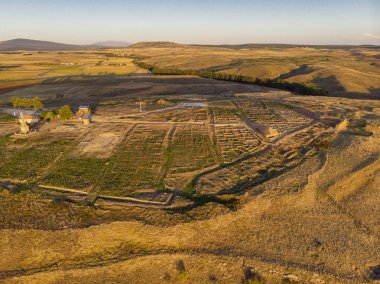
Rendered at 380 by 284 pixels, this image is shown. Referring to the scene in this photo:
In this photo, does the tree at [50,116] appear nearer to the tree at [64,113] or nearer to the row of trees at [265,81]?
the tree at [64,113]

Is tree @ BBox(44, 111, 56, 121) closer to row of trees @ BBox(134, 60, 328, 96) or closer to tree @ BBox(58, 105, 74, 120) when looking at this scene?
tree @ BBox(58, 105, 74, 120)

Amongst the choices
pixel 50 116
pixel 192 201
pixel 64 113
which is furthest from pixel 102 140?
pixel 192 201

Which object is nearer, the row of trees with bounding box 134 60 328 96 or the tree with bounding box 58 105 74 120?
the tree with bounding box 58 105 74 120

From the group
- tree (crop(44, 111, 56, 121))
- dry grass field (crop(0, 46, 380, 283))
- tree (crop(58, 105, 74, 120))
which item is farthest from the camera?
tree (crop(44, 111, 56, 121))

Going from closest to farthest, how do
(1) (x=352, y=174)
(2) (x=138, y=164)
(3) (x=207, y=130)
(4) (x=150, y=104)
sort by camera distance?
1. (1) (x=352, y=174)
2. (2) (x=138, y=164)
3. (3) (x=207, y=130)
4. (4) (x=150, y=104)

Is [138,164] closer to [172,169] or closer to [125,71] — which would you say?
[172,169]

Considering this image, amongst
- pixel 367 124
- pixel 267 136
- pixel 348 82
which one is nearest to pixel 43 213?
pixel 267 136

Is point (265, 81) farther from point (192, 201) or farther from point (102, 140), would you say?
point (192, 201)

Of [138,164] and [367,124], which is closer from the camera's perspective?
[138,164]

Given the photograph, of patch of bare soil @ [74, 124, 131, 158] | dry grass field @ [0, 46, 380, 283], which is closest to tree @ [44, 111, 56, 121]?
dry grass field @ [0, 46, 380, 283]
